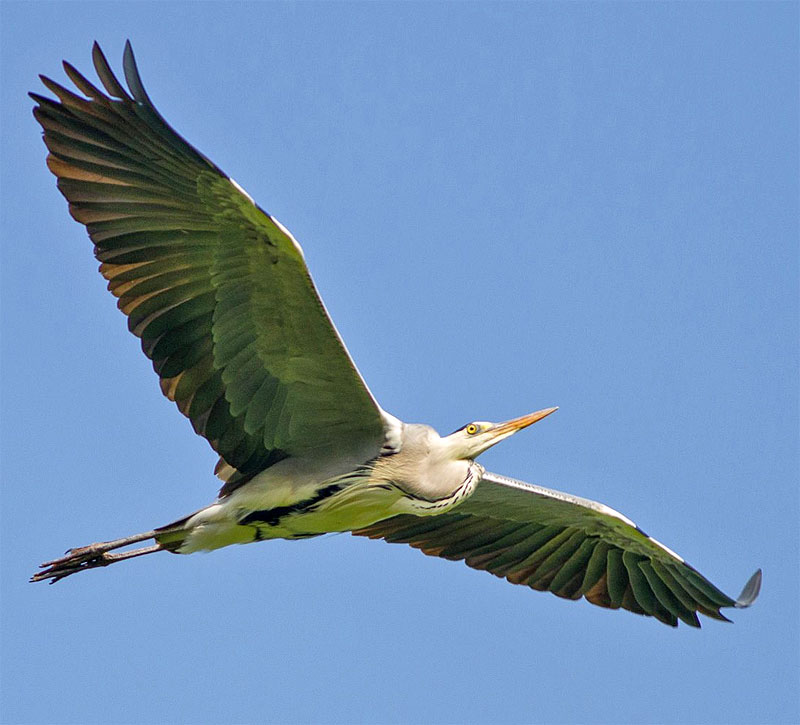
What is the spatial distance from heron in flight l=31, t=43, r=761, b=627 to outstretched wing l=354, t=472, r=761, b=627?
0.04 metres

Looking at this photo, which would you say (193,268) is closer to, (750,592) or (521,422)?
(521,422)

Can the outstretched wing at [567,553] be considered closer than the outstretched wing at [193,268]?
No

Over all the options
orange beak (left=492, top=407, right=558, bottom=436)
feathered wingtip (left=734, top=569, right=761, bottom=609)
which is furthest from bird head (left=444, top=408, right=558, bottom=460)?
feathered wingtip (left=734, top=569, right=761, bottom=609)

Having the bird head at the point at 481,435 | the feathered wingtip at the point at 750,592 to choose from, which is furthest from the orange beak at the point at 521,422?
the feathered wingtip at the point at 750,592

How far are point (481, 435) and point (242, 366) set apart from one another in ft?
5.98

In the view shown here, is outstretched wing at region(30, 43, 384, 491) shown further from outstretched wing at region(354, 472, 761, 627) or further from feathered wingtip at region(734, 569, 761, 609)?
feathered wingtip at region(734, 569, 761, 609)

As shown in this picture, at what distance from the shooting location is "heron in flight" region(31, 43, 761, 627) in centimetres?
916

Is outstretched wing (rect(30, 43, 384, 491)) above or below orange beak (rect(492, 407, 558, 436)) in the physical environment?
above

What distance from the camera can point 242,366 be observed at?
9781 mm

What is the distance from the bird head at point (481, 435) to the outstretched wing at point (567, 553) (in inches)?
44.4

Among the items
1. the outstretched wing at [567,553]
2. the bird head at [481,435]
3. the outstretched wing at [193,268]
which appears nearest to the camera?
the outstretched wing at [193,268]

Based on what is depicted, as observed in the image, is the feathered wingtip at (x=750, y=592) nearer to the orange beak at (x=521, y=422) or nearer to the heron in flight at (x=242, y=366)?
the heron in flight at (x=242, y=366)

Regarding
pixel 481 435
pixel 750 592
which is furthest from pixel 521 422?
pixel 750 592

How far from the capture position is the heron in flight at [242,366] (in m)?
9.16
